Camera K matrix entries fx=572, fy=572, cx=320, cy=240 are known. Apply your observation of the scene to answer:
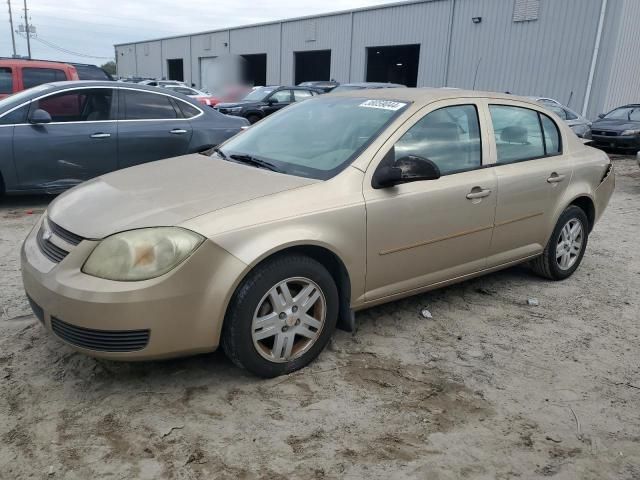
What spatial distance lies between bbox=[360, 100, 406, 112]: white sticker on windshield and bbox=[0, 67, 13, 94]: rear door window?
7.91 metres

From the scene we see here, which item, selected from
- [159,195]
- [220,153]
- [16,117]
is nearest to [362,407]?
[159,195]

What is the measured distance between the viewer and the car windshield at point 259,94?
57.5 feet

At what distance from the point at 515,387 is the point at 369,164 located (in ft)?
4.93

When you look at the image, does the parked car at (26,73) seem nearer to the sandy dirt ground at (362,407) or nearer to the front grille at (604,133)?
the sandy dirt ground at (362,407)

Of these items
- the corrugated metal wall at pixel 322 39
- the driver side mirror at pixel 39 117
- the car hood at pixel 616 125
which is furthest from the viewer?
the corrugated metal wall at pixel 322 39

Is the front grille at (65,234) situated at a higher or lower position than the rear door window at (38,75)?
lower

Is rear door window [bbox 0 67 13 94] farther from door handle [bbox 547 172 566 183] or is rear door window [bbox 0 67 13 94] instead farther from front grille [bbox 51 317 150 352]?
door handle [bbox 547 172 566 183]

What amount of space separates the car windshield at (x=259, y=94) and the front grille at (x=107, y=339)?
15360 mm

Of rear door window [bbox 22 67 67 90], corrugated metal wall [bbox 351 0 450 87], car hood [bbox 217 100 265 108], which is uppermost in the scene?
corrugated metal wall [bbox 351 0 450 87]

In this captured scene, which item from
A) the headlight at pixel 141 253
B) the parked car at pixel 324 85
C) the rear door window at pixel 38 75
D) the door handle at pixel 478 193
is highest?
the rear door window at pixel 38 75

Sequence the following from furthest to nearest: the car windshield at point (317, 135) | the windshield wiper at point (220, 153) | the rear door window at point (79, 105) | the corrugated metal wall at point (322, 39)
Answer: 1. the corrugated metal wall at point (322, 39)
2. the rear door window at point (79, 105)
3. the windshield wiper at point (220, 153)
4. the car windshield at point (317, 135)

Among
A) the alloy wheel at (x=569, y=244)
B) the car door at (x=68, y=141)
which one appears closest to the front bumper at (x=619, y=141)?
the alloy wheel at (x=569, y=244)

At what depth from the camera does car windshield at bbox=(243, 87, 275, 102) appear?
1753 cm

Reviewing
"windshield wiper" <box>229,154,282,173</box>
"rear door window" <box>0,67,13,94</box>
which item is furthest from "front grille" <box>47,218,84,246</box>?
"rear door window" <box>0,67,13,94</box>
